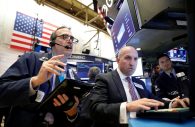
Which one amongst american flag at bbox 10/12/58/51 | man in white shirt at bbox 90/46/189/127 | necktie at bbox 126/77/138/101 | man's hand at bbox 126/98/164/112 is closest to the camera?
man's hand at bbox 126/98/164/112

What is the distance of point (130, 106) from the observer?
0.92 metres

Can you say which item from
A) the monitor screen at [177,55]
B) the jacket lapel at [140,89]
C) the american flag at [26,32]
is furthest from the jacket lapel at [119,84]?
the american flag at [26,32]

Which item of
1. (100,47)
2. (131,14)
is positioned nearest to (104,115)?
(131,14)

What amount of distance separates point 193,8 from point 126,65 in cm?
128

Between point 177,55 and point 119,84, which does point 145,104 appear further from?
point 177,55

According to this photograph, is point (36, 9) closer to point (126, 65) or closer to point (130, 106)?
point (126, 65)

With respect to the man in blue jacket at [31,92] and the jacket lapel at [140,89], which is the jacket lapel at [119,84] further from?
Answer: the man in blue jacket at [31,92]

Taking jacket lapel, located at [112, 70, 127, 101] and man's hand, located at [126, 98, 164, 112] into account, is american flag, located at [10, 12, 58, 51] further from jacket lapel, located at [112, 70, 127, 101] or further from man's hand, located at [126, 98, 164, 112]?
man's hand, located at [126, 98, 164, 112]

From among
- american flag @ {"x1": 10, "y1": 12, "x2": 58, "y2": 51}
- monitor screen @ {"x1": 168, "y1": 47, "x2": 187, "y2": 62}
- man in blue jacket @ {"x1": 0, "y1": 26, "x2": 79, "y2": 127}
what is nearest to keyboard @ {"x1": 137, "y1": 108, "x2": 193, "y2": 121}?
man in blue jacket @ {"x1": 0, "y1": 26, "x2": 79, "y2": 127}

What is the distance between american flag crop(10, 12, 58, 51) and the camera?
20.1 ft

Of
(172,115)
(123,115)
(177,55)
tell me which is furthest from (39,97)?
(177,55)

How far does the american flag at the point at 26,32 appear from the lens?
6.14m

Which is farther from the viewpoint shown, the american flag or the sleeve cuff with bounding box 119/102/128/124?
the american flag

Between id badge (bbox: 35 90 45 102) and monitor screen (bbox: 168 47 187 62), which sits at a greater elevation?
monitor screen (bbox: 168 47 187 62)
